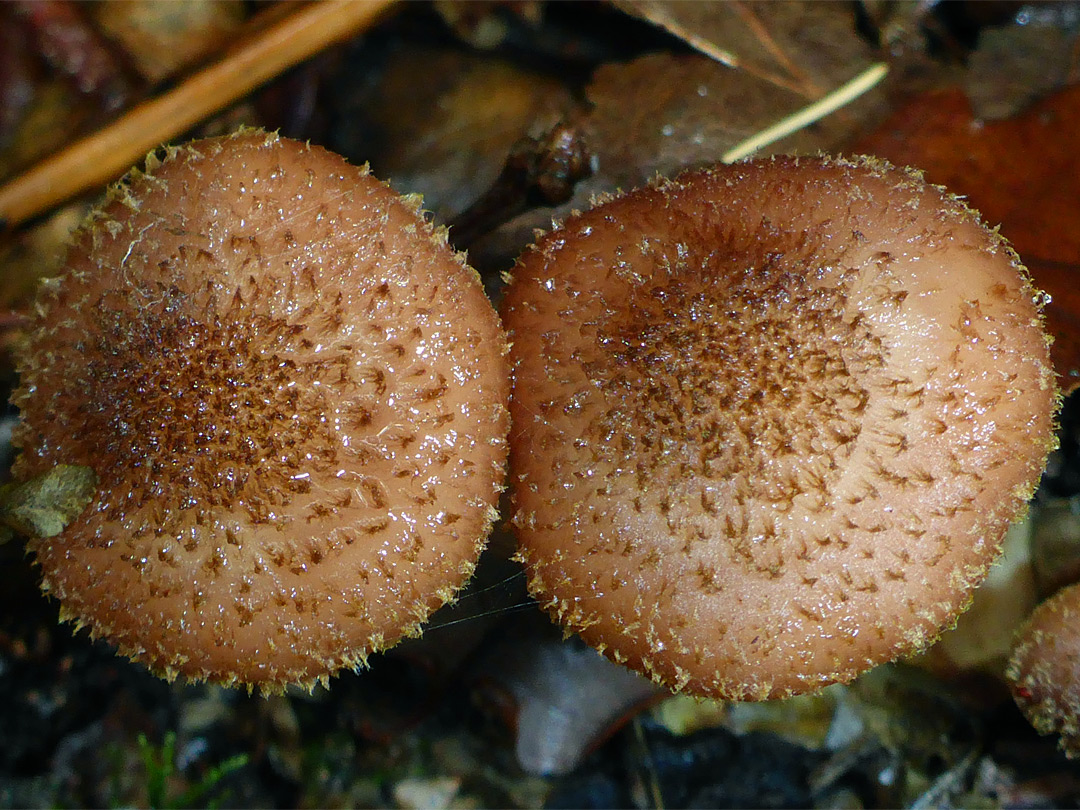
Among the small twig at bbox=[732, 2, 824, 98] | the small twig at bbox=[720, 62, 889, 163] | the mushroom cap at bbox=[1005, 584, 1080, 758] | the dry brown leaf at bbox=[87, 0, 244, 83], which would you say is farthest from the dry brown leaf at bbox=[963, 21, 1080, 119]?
the dry brown leaf at bbox=[87, 0, 244, 83]

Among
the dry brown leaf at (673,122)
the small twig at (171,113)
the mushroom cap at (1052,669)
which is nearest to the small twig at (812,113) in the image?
the dry brown leaf at (673,122)

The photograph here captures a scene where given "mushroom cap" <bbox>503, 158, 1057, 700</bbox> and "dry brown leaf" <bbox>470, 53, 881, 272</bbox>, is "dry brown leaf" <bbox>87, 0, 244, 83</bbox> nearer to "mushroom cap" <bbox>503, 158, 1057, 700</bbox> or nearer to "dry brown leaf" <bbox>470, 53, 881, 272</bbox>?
"dry brown leaf" <bbox>470, 53, 881, 272</bbox>

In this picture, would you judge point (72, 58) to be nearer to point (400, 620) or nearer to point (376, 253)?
point (376, 253)

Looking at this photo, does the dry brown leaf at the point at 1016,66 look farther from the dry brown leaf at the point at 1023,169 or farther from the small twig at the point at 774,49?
the small twig at the point at 774,49

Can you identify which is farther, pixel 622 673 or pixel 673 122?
pixel 673 122

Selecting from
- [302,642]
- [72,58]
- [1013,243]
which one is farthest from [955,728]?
[72,58]

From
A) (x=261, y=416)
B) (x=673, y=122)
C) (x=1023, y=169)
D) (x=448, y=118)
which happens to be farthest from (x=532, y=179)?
(x=1023, y=169)

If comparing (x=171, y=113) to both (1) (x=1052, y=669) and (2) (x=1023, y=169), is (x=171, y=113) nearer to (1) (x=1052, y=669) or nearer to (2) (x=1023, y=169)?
(2) (x=1023, y=169)
